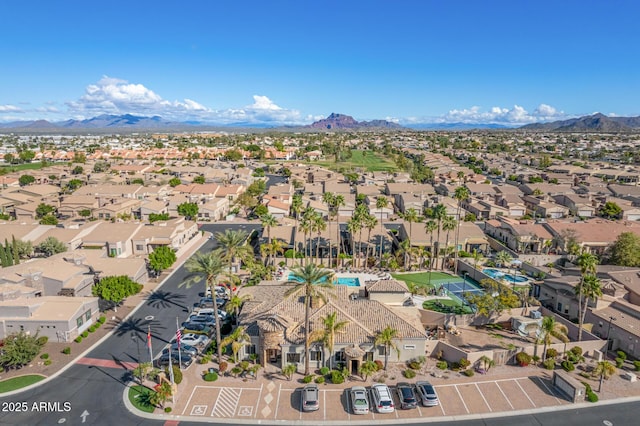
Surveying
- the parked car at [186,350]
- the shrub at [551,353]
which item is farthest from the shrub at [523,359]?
the parked car at [186,350]

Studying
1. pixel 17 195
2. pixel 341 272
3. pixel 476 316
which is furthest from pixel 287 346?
pixel 17 195

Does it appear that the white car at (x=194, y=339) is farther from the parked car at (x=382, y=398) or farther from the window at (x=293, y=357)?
the parked car at (x=382, y=398)

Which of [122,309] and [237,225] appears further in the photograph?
[237,225]

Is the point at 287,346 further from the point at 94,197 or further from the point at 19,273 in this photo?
the point at 94,197

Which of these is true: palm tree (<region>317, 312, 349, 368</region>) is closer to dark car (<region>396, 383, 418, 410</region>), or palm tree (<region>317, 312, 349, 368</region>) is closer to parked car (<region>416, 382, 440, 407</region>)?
dark car (<region>396, 383, 418, 410</region>)

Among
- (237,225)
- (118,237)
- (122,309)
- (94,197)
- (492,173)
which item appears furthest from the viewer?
(492,173)
